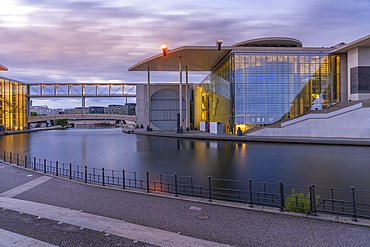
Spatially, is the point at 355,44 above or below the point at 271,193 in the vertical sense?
above

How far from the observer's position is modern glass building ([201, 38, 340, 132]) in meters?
42.9

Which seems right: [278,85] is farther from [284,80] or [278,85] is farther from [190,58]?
[190,58]

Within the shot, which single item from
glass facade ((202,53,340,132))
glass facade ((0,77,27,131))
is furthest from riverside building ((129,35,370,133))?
glass facade ((0,77,27,131))

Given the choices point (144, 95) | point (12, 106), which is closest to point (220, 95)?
point (144, 95)

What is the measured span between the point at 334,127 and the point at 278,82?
39.6ft

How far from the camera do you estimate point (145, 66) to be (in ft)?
192

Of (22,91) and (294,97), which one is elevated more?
(22,91)

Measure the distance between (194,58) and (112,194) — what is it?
145ft

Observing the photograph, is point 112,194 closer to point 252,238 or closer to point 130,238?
point 130,238

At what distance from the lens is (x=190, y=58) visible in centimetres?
5109

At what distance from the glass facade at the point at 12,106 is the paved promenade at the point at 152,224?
71915mm

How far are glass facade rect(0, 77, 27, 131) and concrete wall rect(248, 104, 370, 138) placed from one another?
70317 millimetres

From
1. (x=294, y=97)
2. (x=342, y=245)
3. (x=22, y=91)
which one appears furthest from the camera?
(x=22, y=91)

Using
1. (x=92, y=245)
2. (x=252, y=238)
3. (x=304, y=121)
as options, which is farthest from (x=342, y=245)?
(x=304, y=121)
